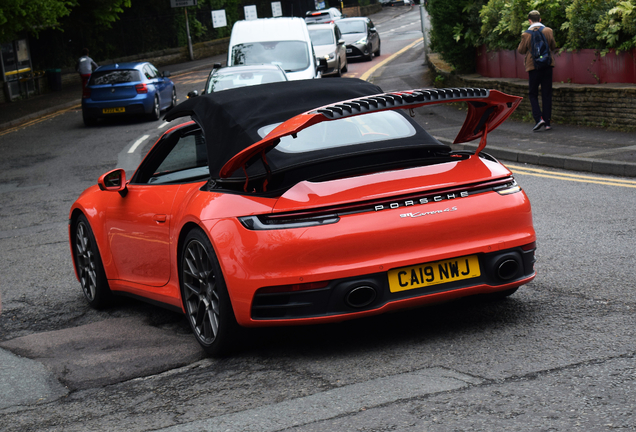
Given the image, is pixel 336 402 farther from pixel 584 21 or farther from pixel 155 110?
pixel 155 110

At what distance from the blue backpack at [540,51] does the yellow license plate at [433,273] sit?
398 inches

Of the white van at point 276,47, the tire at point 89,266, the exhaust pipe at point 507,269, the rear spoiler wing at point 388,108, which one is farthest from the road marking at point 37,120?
the exhaust pipe at point 507,269

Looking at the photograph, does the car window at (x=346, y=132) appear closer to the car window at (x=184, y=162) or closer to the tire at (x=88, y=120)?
the car window at (x=184, y=162)

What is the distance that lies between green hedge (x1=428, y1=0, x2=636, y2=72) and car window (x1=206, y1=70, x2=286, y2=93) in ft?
17.1

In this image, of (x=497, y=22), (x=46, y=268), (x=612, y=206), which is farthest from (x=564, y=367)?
(x=497, y=22)

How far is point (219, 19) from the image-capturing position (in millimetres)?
51031

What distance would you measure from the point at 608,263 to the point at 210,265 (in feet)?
10.1

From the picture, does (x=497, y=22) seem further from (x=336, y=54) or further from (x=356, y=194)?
(x=356, y=194)

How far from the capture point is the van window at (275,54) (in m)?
20.1

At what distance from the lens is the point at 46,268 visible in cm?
774

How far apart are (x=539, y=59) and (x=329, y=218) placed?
1047 cm

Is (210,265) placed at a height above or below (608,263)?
above

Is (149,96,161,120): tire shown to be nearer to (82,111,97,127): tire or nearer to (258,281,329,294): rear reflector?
(82,111,97,127): tire

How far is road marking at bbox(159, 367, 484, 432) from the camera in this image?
3.48m
